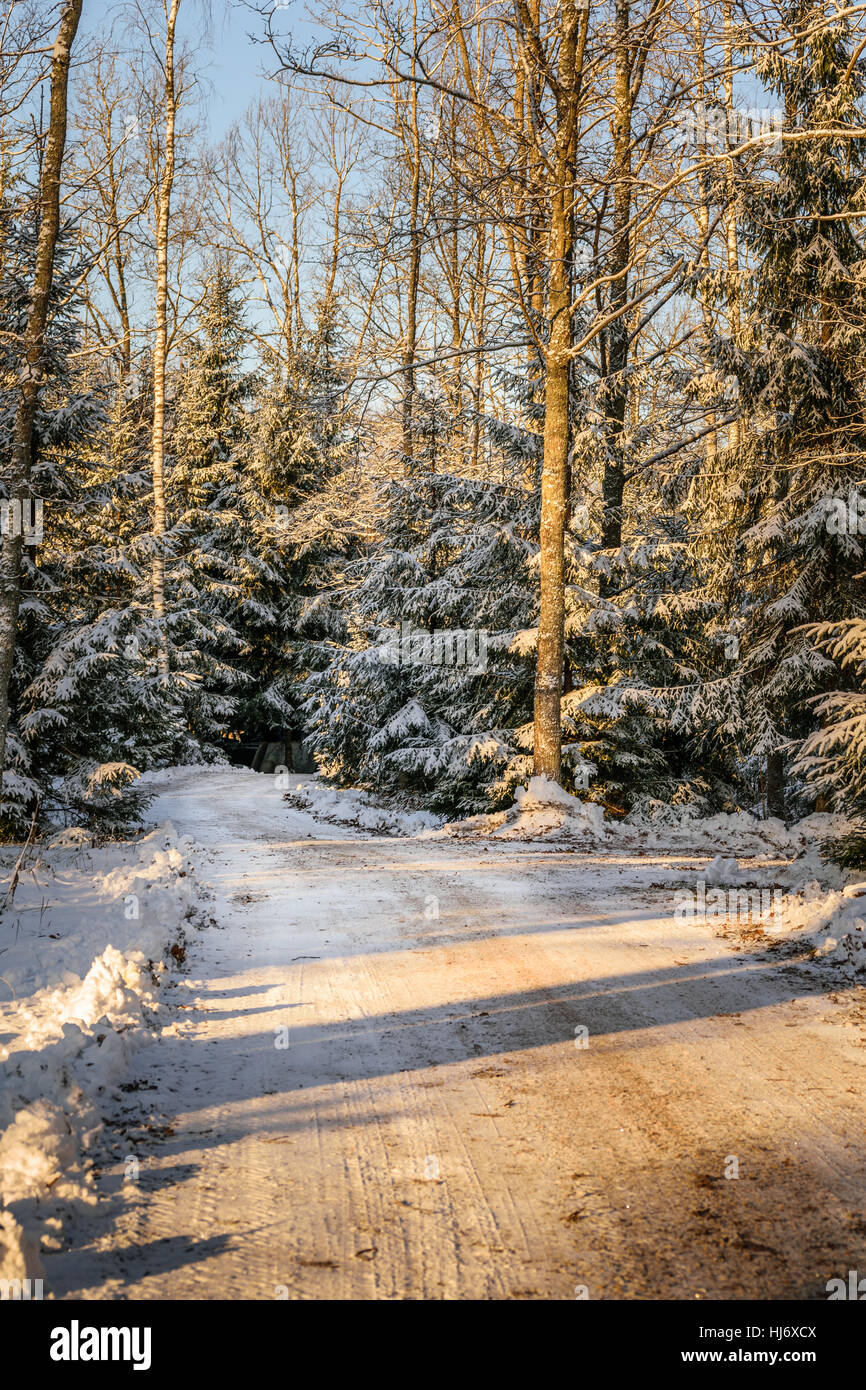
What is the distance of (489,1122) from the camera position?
3.87 metres

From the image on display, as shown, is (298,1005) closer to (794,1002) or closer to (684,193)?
(794,1002)

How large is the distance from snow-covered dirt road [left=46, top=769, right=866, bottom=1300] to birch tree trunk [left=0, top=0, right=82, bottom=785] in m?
5.57

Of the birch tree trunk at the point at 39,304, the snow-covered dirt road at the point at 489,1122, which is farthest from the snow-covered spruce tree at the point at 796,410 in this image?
the birch tree trunk at the point at 39,304

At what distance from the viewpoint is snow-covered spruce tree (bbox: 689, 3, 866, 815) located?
13391mm

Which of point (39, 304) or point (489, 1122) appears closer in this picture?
point (489, 1122)

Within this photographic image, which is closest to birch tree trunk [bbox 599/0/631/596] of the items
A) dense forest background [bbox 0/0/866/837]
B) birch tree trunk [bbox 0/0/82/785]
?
dense forest background [bbox 0/0/866/837]

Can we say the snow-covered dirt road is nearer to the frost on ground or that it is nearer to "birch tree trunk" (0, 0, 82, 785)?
the frost on ground

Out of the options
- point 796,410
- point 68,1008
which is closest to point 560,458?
point 796,410

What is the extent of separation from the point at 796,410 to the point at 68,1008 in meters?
13.9

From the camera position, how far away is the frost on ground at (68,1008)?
3.12 meters

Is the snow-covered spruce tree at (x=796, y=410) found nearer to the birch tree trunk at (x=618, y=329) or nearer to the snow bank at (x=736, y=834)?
the snow bank at (x=736, y=834)

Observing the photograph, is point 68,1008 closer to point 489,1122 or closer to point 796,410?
point 489,1122

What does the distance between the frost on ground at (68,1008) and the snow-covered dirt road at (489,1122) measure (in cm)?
16
